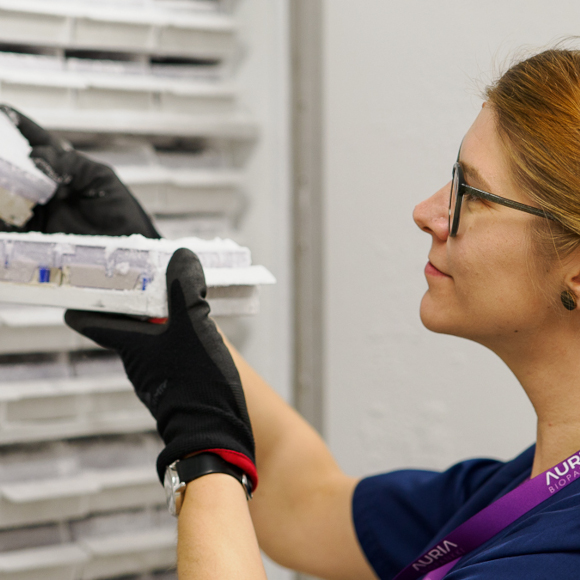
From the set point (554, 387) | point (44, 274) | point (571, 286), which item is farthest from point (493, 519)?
point (44, 274)

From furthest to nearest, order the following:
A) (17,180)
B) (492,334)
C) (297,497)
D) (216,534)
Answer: (297,497) → (17,180) → (492,334) → (216,534)

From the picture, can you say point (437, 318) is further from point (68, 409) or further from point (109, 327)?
point (68, 409)

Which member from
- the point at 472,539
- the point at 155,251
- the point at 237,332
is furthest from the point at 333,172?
the point at 472,539

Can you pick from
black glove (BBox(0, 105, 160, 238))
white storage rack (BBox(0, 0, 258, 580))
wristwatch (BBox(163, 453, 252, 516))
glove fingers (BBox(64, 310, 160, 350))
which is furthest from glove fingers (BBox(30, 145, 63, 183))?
wristwatch (BBox(163, 453, 252, 516))

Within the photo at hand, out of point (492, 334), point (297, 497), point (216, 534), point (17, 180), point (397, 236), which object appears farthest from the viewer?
point (397, 236)

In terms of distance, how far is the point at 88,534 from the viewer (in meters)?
1.22

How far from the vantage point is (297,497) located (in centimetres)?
115

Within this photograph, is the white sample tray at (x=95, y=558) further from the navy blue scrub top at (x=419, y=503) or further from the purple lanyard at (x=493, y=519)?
Answer: the purple lanyard at (x=493, y=519)

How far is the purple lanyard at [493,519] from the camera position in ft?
2.63

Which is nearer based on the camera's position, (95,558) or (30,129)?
(30,129)

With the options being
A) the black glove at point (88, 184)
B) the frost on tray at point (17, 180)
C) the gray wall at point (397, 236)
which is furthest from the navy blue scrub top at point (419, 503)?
the frost on tray at point (17, 180)

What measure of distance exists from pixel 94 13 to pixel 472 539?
0.99 m

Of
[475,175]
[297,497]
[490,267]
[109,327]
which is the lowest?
[297,497]

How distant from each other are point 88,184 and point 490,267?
2.01 feet
